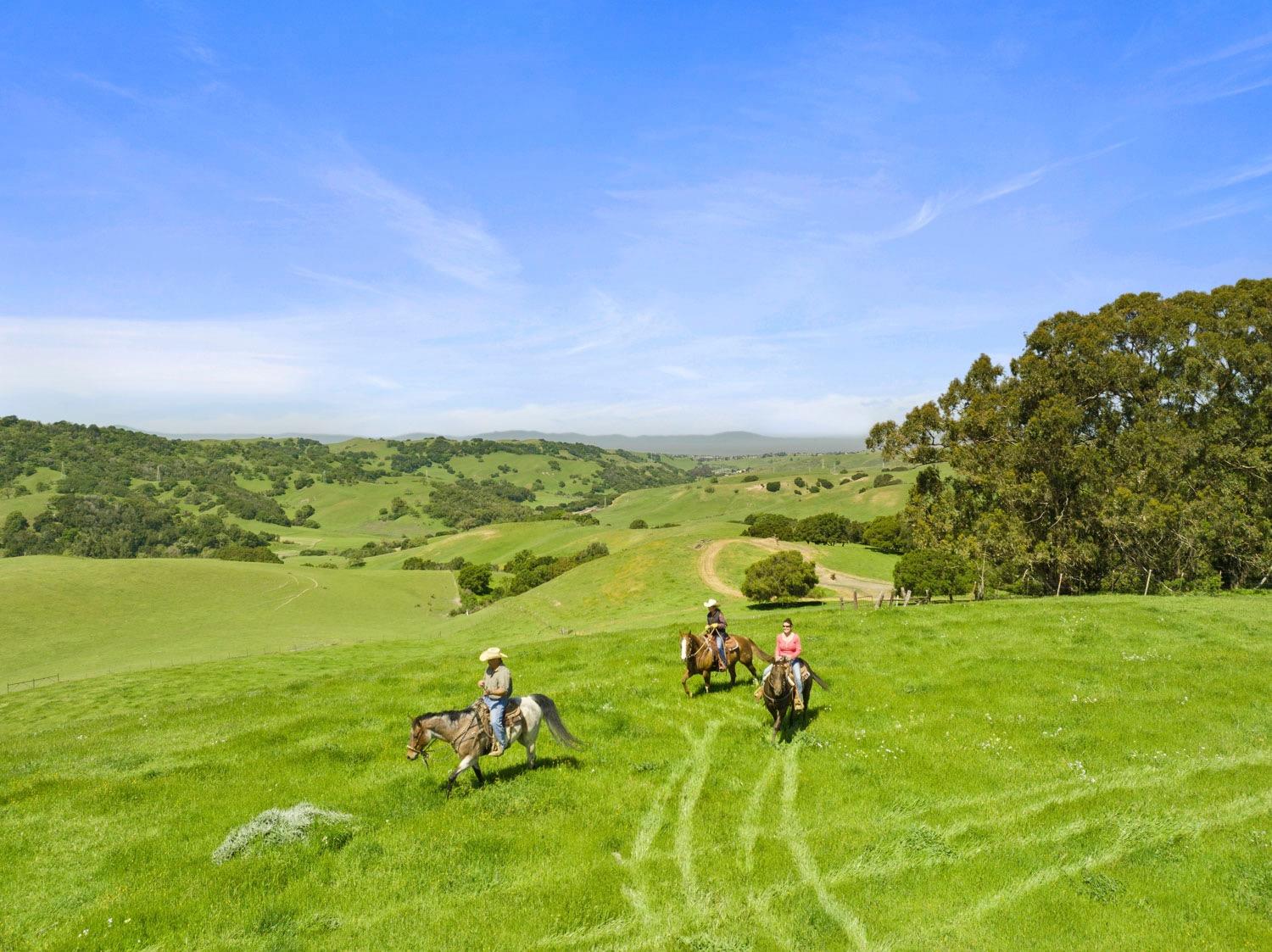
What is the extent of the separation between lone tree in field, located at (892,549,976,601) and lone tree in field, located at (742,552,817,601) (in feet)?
28.6

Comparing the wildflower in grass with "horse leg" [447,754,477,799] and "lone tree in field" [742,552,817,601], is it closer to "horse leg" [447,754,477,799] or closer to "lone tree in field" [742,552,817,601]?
"horse leg" [447,754,477,799]

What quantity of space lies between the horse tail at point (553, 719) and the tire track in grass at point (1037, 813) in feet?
20.4

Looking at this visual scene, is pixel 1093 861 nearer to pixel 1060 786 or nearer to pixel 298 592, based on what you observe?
pixel 1060 786

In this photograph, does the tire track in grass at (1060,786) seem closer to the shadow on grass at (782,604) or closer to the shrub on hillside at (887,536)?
the shadow on grass at (782,604)

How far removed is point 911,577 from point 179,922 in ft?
195

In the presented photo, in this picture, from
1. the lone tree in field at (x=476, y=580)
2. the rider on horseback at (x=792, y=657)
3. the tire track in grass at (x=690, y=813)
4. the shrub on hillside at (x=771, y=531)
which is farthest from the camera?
the lone tree in field at (x=476, y=580)

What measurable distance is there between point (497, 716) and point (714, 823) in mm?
4800

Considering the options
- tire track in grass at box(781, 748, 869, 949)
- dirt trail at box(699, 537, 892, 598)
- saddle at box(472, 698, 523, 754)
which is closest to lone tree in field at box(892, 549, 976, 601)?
dirt trail at box(699, 537, 892, 598)

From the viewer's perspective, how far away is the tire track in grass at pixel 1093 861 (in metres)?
9.11

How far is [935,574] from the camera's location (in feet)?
189

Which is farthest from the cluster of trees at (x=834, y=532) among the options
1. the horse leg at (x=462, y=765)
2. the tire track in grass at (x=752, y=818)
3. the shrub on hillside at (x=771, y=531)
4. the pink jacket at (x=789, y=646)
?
the horse leg at (x=462, y=765)

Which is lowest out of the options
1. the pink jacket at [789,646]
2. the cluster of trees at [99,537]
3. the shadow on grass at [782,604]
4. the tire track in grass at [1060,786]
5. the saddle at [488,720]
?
the cluster of trees at [99,537]

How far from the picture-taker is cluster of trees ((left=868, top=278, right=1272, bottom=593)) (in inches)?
1624

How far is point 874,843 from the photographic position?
11.2 metres
